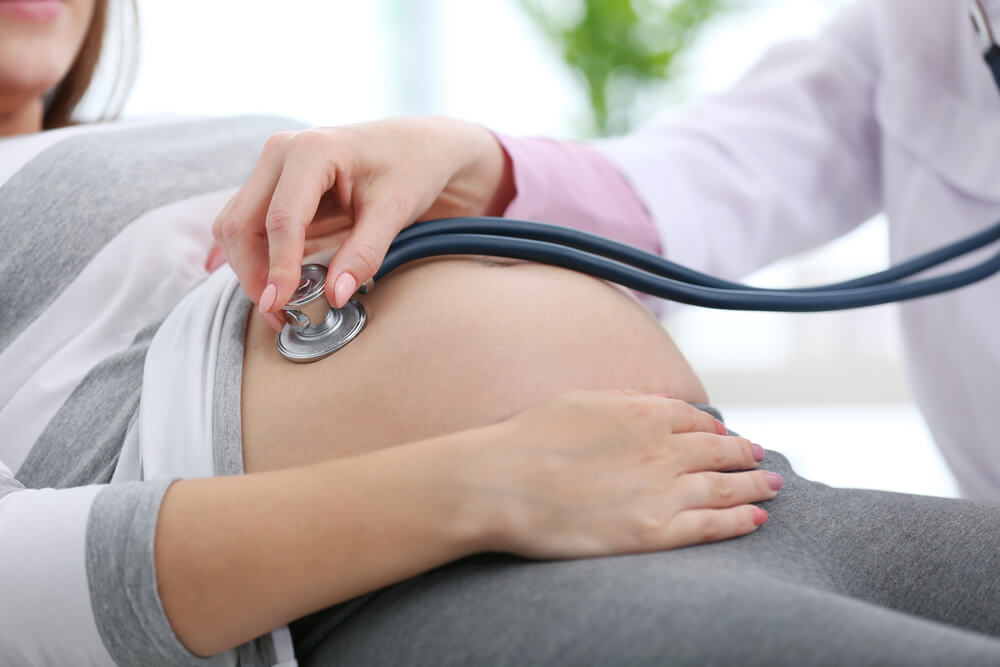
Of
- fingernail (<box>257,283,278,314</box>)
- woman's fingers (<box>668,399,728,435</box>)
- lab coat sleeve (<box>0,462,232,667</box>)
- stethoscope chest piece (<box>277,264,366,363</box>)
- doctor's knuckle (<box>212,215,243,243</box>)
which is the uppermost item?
doctor's knuckle (<box>212,215,243,243</box>)

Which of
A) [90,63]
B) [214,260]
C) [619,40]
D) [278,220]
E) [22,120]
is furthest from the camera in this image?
[619,40]

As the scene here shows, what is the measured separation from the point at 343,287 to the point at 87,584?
0.29 m

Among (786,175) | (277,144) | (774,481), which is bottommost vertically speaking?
(774,481)

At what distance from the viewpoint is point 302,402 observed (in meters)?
0.69

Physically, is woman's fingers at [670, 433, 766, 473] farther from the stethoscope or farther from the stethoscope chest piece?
the stethoscope chest piece

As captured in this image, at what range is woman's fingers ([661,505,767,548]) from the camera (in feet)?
1.94

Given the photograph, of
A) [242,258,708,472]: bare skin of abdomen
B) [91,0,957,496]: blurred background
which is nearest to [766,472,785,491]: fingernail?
[242,258,708,472]: bare skin of abdomen

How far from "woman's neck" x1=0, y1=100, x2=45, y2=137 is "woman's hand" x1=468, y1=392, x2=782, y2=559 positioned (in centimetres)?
90

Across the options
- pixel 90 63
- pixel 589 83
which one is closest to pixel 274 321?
pixel 90 63

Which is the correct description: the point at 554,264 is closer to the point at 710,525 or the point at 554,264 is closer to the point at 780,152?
the point at 710,525

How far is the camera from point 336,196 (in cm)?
82

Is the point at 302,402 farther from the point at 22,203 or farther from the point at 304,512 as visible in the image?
the point at 22,203

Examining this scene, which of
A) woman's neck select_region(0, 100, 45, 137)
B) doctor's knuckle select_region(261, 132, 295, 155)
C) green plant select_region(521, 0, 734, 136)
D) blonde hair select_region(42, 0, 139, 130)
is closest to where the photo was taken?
doctor's knuckle select_region(261, 132, 295, 155)

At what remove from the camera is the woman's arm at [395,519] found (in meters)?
0.55
